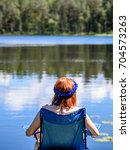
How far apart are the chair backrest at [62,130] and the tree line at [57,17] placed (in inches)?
4209

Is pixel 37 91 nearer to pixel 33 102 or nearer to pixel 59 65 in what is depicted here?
pixel 33 102

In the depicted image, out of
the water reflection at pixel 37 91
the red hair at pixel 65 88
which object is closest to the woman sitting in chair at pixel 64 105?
the red hair at pixel 65 88

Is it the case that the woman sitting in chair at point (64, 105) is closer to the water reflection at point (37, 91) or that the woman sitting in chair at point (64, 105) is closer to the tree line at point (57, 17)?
the water reflection at point (37, 91)

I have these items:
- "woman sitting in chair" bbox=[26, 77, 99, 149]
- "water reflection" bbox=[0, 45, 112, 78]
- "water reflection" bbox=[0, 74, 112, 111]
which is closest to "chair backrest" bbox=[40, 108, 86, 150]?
"woman sitting in chair" bbox=[26, 77, 99, 149]

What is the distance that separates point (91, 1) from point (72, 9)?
18.2 ft

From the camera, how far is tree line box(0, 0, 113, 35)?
11294cm

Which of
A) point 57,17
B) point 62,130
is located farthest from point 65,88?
point 57,17

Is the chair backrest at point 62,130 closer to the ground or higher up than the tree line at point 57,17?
higher up

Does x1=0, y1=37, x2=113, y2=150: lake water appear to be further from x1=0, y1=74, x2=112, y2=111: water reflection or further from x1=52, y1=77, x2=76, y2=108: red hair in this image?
x1=52, y1=77, x2=76, y2=108: red hair

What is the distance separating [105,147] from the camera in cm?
923

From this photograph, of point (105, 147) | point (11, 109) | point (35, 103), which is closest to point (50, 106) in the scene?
point (105, 147)

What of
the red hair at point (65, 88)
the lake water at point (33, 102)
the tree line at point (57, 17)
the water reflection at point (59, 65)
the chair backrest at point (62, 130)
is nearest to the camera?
the red hair at point (65, 88)

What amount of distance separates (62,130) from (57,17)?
109587mm

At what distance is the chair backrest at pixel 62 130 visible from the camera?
16.0ft
